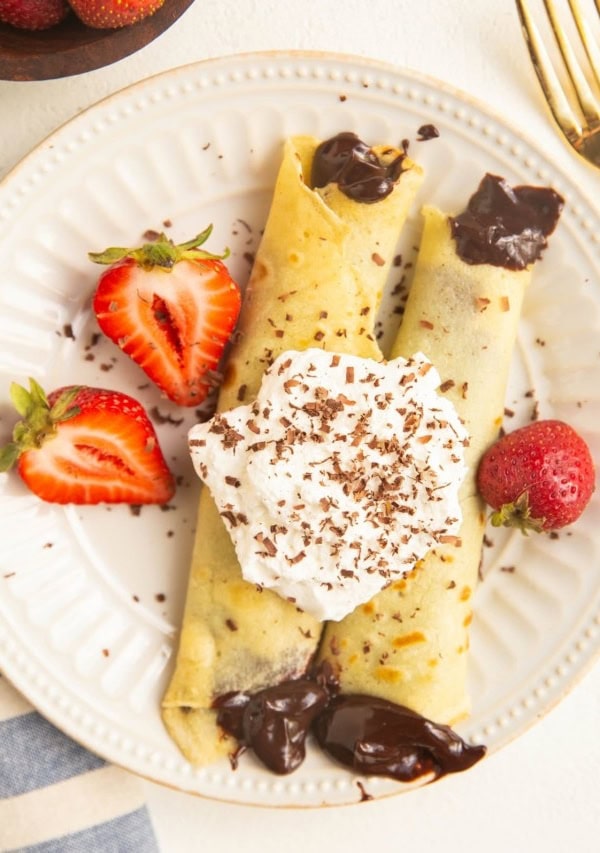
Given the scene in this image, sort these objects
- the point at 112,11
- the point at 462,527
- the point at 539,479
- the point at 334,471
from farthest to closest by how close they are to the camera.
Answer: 1. the point at 462,527
2. the point at 539,479
3. the point at 334,471
4. the point at 112,11

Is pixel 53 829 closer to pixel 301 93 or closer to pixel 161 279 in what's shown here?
pixel 161 279

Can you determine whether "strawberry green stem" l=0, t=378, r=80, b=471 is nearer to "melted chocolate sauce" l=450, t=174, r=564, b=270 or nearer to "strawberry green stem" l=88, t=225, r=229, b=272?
"strawberry green stem" l=88, t=225, r=229, b=272

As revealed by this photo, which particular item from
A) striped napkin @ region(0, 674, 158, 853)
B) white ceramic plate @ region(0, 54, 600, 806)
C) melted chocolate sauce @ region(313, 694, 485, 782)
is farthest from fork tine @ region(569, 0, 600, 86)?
striped napkin @ region(0, 674, 158, 853)

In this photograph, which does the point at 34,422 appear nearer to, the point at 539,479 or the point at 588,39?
the point at 539,479

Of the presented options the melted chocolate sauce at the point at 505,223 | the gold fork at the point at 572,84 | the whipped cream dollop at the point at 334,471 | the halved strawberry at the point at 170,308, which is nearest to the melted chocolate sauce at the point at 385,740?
the whipped cream dollop at the point at 334,471

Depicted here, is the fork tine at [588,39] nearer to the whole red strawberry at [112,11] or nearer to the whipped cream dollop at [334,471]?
the whipped cream dollop at [334,471]

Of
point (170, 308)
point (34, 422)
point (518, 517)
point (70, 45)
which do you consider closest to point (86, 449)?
point (34, 422)
